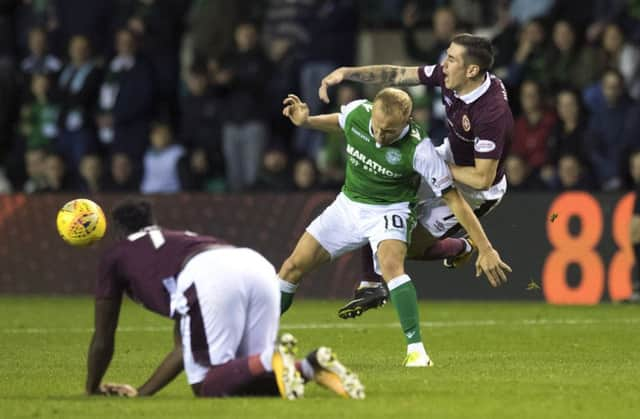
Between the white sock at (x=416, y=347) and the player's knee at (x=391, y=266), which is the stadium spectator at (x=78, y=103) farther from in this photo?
the white sock at (x=416, y=347)

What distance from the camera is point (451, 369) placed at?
10953 mm

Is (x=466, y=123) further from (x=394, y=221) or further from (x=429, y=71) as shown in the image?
(x=394, y=221)

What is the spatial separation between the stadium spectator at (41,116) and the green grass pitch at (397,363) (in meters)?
3.20

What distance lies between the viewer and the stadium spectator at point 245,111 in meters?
19.9

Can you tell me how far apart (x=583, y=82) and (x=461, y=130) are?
7.43m

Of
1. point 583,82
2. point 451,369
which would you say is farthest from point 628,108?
point 451,369

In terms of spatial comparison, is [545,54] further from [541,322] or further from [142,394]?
[142,394]

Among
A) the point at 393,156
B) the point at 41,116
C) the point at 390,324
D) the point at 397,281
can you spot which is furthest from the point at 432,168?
the point at 41,116

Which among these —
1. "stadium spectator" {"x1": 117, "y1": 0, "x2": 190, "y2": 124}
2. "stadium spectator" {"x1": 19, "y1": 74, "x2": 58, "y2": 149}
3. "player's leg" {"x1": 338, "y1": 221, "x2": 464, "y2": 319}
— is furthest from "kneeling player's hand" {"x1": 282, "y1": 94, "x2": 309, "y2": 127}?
"stadium spectator" {"x1": 19, "y1": 74, "x2": 58, "y2": 149}

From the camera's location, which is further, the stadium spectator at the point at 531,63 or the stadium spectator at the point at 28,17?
the stadium spectator at the point at 28,17

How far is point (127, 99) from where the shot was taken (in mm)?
20359

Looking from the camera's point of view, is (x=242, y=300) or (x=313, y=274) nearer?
(x=242, y=300)

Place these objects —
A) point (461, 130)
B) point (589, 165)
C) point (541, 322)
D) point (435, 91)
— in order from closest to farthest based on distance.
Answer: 1. point (461, 130)
2. point (541, 322)
3. point (589, 165)
4. point (435, 91)

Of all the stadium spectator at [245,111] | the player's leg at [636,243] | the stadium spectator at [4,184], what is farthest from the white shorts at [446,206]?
the stadium spectator at [4,184]
